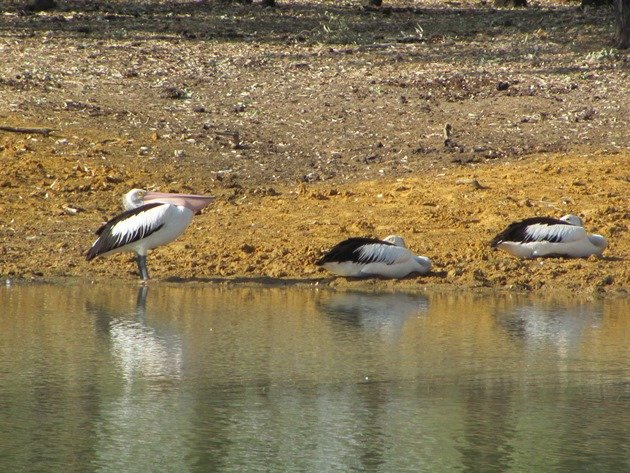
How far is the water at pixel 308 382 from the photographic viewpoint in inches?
198

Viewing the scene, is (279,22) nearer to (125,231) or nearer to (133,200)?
(133,200)

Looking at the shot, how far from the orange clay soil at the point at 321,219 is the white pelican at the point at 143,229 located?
0.27m

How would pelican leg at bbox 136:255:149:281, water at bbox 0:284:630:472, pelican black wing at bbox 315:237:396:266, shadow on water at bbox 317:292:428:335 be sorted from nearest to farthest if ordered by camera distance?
1. water at bbox 0:284:630:472
2. shadow on water at bbox 317:292:428:335
3. pelican black wing at bbox 315:237:396:266
4. pelican leg at bbox 136:255:149:281

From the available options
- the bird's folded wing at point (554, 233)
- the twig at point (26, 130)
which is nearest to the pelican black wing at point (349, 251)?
the bird's folded wing at point (554, 233)

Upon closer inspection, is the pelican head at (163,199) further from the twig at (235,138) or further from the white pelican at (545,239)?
the twig at (235,138)

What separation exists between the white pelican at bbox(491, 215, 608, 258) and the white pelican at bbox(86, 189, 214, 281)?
235cm

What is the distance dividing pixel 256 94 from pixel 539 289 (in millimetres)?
5907

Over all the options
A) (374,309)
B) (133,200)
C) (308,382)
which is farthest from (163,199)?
(308,382)

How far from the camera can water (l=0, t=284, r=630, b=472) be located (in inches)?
198

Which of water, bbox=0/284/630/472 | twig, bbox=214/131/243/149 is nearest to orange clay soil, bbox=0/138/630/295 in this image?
water, bbox=0/284/630/472

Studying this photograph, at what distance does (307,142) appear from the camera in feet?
42.0

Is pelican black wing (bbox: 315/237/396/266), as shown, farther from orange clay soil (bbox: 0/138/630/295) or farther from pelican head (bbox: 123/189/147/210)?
pelican head (bbox: 123/189/147/210)

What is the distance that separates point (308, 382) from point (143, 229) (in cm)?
311

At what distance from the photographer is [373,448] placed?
511 cm
